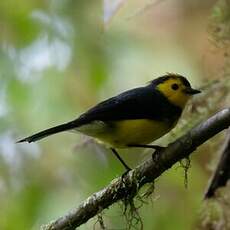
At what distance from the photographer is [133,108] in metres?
2.36

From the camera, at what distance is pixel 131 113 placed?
7.74 feet

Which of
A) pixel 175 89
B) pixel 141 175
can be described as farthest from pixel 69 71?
pixel 141 175

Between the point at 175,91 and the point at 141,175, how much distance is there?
0.63 m

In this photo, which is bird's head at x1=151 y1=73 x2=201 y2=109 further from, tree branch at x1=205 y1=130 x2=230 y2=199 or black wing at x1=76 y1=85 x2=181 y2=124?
tree branch at x1=205 y1=130 x2=230 y2=199

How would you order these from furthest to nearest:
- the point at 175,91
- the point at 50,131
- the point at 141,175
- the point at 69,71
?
the point at 69,71 < the point at 175,91 < the point at 50,131 < the point at 141,175

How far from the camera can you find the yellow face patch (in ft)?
8.29

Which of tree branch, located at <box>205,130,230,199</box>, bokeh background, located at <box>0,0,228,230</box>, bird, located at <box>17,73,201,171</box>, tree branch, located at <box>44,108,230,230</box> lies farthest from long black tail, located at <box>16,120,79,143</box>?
bokeh background, located at <box>0,0,228,230</box>

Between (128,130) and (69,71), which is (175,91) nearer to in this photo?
(128,130)

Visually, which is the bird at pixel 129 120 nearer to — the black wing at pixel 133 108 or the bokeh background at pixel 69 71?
the black wing at pixel 133 108

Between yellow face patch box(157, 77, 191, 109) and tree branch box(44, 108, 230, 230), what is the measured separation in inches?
20.3

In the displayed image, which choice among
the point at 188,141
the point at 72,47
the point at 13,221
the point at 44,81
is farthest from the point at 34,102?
the point at 188,141

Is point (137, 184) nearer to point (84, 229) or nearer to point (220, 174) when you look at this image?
point (220, 174)

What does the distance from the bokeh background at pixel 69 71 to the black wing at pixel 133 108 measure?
826 millimetres

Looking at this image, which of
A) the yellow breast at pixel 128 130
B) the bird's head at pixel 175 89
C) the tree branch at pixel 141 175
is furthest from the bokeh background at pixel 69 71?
the tree branch at pixel 141 175
